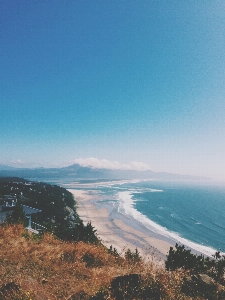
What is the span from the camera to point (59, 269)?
766 centimetres

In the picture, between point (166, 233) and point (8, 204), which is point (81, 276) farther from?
point (166, 233)

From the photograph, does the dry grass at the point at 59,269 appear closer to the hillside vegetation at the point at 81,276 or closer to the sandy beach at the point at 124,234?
the hillside vegetation at the point at 81,276

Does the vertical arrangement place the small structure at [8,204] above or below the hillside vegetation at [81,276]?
below

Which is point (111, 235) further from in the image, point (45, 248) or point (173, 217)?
point (45, 248)

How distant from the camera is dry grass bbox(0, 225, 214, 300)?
602 cm

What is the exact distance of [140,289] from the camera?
238 inches

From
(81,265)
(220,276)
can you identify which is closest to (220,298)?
(220,276)

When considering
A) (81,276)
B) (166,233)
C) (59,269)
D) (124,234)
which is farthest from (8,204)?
(81,276)

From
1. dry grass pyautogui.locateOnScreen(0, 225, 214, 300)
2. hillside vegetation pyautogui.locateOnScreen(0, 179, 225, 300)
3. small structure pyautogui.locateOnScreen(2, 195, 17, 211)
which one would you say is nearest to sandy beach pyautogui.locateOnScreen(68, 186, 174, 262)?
small structure pyautogui.locateOnScreen(2, 195, 17, 211)

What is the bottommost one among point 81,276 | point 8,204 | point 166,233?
point 166,233

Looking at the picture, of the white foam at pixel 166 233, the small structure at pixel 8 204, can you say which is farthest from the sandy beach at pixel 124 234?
the small structure at pixel 8 204

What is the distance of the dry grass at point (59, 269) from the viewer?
237 inches

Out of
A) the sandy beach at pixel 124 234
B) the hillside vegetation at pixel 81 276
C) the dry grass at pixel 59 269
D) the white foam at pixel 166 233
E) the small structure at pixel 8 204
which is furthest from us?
the white foam at pixel 166 233

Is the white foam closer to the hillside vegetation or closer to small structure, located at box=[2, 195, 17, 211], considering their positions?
small structure, located at box=[2, 195, 17, 211]
